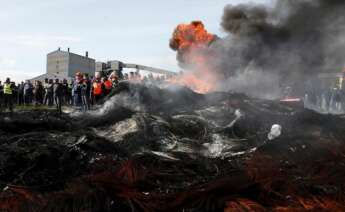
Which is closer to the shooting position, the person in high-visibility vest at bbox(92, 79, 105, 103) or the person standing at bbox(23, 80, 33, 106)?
the person in high-visibility vest at bbox(92, 79, 105, 103)

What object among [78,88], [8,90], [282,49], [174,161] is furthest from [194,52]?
[174,161]

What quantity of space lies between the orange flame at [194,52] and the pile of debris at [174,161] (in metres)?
15.0

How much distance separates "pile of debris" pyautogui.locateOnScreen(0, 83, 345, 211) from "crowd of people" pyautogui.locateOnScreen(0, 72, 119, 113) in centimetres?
189

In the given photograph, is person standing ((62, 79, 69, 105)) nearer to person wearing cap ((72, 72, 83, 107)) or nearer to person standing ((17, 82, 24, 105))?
person standing ((17, 82, 24, 105))

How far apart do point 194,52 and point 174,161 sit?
27.2 meters

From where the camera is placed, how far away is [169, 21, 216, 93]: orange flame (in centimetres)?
3309

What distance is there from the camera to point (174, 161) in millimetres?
9422

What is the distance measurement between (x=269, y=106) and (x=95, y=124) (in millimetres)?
7974

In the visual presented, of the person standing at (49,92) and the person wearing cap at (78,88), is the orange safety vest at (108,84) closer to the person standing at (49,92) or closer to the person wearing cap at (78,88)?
the person wearing cap at (78,88)

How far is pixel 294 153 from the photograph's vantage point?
1037cm

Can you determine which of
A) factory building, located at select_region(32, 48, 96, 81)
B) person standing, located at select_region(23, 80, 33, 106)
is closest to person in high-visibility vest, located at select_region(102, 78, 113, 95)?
person standing, located at select_region(23, 80, 33, 106)

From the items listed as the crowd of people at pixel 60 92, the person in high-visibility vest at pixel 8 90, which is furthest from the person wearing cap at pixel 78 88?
the person in high-visibility vest at pixel 8 90

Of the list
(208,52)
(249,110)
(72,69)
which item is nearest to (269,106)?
(249,110)

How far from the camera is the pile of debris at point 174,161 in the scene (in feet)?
21.4
